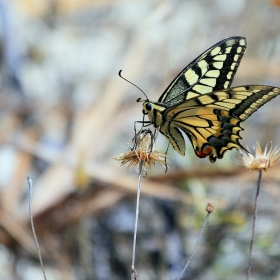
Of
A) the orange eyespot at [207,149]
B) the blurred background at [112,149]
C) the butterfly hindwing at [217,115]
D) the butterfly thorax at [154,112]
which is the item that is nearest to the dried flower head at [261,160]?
the butterfly hindwing at [217,115]

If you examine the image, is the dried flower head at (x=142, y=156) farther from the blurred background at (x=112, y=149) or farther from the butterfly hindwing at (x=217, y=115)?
the blurred background at (x=112, y=149)

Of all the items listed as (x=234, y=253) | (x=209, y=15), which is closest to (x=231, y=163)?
(x=234, y=253)

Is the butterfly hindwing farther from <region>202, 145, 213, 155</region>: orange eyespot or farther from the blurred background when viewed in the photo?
the blurred background

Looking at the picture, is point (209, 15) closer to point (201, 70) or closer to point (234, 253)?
point (234, 253)

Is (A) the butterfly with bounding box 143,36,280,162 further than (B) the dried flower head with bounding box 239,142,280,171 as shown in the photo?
Yes

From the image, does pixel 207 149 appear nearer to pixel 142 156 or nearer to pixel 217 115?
pixel 217 115

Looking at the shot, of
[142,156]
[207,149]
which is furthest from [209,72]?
[142,156]

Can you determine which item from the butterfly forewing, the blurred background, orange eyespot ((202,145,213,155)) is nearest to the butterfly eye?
the butterfly forewing
